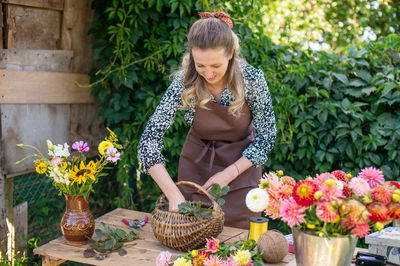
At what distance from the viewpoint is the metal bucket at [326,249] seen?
1359 mm

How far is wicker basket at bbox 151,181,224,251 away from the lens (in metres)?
1.79

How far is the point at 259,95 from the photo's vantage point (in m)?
2.27

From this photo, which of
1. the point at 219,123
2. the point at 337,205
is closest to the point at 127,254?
the point at 219,123

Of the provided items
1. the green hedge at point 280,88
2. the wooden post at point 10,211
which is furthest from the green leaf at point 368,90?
the wooden post at point 10,211

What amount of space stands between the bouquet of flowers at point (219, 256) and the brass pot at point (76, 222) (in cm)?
42

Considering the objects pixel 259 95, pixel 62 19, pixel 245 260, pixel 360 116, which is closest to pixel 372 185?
pixel 245 260

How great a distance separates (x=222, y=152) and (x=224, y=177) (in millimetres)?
192

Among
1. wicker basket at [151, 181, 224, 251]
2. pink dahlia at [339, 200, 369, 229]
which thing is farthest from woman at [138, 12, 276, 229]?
pink dahlia at [339, 200, 369, 229]

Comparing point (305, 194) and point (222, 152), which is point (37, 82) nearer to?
point (222, 152)

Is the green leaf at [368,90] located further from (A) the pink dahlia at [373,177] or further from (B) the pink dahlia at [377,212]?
(B) the pink dahlia at [377,212]

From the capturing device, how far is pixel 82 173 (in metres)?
1.92

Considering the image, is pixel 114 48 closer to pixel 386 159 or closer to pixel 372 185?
pixel 386 159

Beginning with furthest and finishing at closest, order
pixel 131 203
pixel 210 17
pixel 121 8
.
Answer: pixel 131 203
pixel 121 8
pixel 210 17

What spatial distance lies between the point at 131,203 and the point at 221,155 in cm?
160
